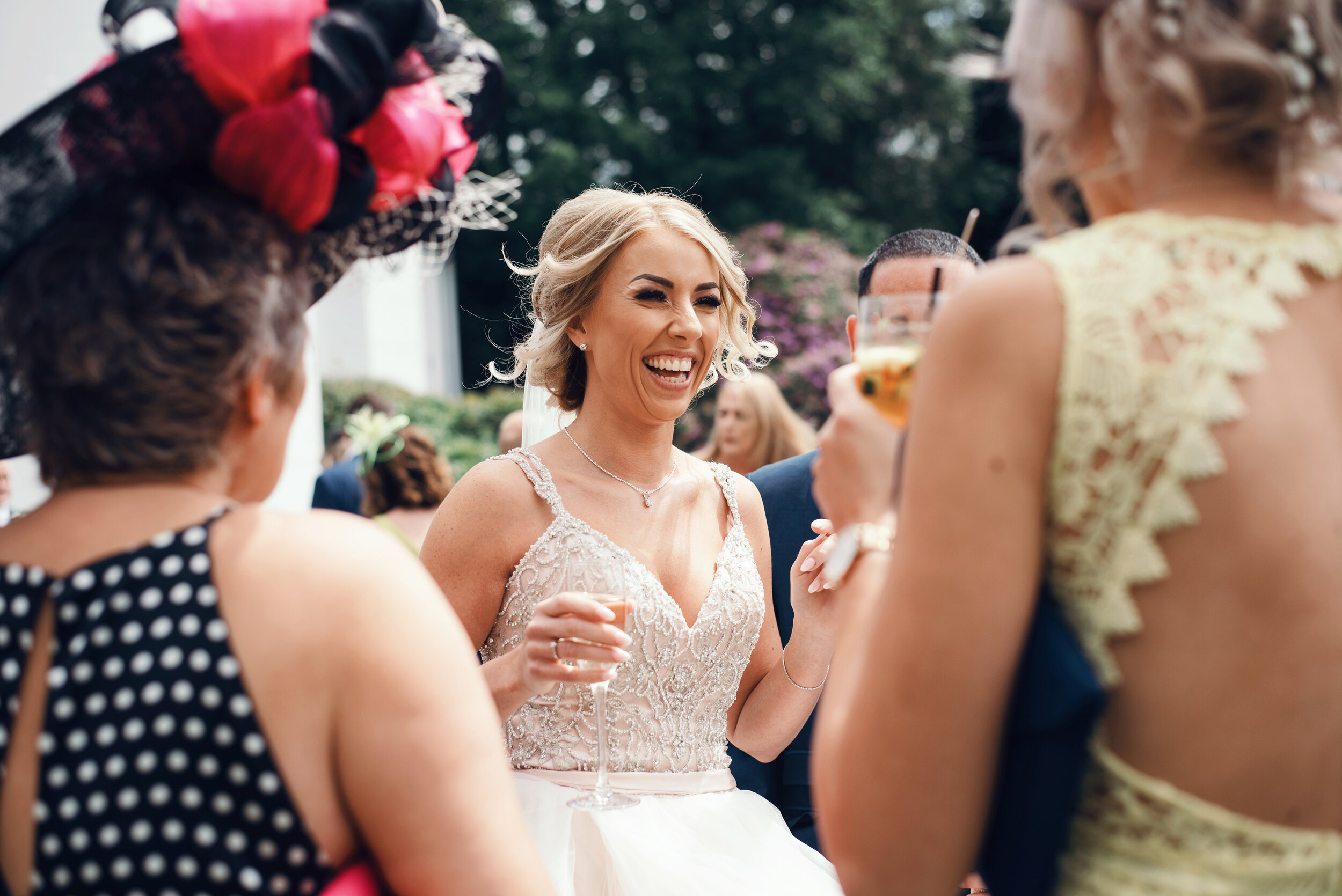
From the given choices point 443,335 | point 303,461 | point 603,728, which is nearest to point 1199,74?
point 603,728

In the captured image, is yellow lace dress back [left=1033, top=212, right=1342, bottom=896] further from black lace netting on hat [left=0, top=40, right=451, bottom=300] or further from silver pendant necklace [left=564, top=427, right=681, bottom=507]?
silver pendant necklace [left=564, top=427, right=681, bottom=507]

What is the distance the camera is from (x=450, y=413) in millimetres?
14367

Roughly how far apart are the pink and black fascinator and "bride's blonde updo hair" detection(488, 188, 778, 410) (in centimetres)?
148

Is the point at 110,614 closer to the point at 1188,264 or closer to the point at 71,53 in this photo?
the point at 1188,264

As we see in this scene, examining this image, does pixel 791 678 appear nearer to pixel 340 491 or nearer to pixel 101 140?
pixel 101 140

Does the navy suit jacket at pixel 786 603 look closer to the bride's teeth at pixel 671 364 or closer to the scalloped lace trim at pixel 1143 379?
the bride's teeth at pixel 671 364

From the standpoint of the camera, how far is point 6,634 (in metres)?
1.18

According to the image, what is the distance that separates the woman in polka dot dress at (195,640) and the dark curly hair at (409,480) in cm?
432

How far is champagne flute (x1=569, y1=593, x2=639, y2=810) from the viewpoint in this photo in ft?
7.03

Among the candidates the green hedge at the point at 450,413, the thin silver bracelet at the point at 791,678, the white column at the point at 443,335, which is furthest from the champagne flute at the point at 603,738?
the white column at the point at 443,335

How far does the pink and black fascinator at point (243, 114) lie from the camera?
1250 mm

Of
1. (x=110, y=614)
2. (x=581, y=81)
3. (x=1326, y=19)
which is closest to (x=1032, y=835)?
(x=1326, y=19)

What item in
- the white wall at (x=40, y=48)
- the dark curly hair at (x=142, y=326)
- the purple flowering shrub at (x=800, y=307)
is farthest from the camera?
the purple flowering shrub at (x=800, y=307)

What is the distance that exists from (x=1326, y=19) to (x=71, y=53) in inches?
241
